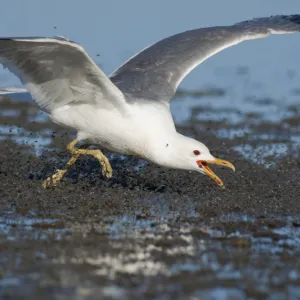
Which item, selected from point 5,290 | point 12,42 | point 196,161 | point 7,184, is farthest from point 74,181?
point 5,290

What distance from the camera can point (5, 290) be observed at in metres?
5.86

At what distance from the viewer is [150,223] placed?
8211 mm

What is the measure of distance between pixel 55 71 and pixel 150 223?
1859mm

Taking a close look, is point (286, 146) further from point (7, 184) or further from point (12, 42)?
point (12, 42)

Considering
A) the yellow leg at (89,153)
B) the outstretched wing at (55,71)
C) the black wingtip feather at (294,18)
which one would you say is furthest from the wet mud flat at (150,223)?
the black wingtip feather at (294,18)

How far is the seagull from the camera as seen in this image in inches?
334

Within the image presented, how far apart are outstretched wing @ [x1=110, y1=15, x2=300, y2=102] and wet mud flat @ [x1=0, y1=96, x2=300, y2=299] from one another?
1106 millimetres

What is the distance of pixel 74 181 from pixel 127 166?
983mm

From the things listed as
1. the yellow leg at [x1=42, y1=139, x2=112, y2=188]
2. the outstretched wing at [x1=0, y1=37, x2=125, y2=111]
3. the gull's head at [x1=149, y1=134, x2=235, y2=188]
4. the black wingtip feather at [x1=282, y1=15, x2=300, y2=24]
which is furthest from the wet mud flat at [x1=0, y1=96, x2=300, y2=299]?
the black wingtip feather at [x1=282, y1=15, x2=300, y2=24]

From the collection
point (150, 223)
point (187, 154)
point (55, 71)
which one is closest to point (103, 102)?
point (55, 71)

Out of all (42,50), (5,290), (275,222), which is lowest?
(275,222)

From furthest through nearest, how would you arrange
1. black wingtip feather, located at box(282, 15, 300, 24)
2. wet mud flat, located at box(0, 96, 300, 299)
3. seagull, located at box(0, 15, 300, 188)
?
black wingtip feather, located at box(282, 15, 300, 24)
seagull, located at box(0, 15, 300, 188)
wet mud flat, located at box(0, 96, 300, 299)

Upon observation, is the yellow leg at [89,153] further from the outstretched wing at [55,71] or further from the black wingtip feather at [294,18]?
the black wingtip feather at [294,18]

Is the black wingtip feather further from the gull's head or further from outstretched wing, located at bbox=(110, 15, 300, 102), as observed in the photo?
the gull's head
